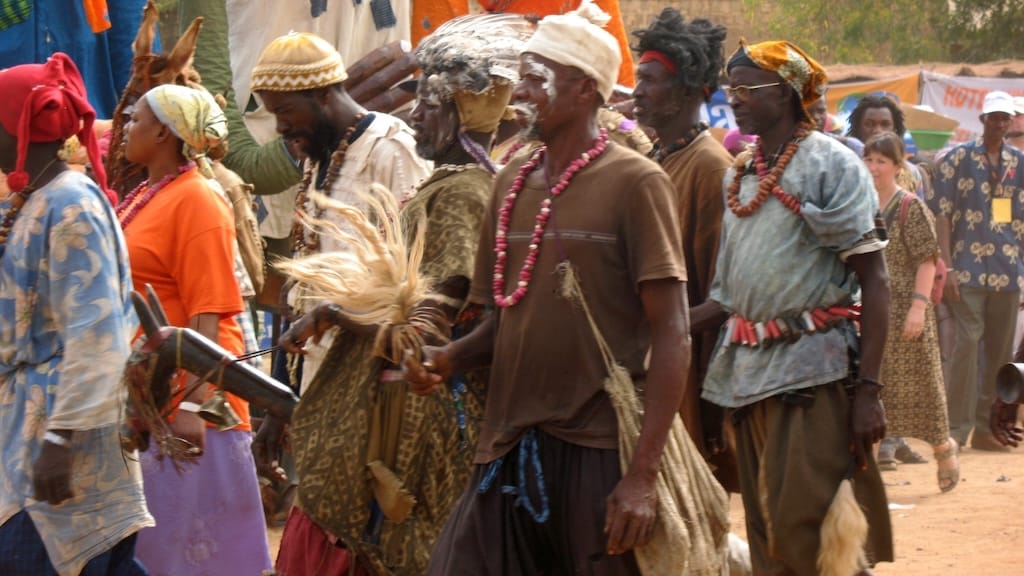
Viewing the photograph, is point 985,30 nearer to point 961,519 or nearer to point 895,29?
point 895,29

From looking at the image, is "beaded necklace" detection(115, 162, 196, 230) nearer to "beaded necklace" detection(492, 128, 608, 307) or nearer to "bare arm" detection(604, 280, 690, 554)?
"beaded necklace" detection(492, 128, 608, 307)

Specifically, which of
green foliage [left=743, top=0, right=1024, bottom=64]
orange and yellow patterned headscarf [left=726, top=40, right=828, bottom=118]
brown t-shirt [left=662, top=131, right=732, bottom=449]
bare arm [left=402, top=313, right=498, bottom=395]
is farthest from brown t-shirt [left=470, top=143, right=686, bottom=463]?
green foliage [left=743, top=0, right=1024, bottom=64]

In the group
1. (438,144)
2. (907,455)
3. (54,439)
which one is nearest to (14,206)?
(54,439)

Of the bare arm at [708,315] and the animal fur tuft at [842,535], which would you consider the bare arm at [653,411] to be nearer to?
the animal fur tuft at [842,535]

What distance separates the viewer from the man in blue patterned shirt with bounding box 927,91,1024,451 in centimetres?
1238

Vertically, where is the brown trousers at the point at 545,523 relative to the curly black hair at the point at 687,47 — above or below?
below

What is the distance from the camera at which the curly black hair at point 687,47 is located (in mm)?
6223

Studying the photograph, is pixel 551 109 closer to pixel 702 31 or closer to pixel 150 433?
pixel 150 433

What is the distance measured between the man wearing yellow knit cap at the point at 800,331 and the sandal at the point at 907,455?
21.3ft

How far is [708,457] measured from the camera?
6.27 metres

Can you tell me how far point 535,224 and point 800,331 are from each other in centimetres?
160

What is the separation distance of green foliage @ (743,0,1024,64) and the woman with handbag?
74.1 ft

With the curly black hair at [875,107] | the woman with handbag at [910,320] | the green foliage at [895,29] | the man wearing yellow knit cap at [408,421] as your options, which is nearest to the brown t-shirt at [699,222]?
the man wearing yellow knit cap at [408,421]

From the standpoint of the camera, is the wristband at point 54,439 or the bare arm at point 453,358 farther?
the wristband at point 54,439
